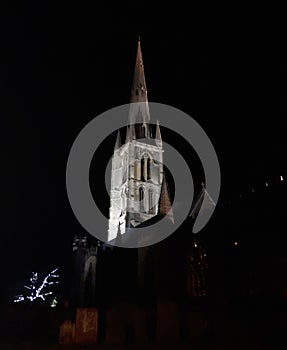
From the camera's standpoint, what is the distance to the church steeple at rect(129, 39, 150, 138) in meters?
68.8

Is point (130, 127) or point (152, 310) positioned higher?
point (130, 127)

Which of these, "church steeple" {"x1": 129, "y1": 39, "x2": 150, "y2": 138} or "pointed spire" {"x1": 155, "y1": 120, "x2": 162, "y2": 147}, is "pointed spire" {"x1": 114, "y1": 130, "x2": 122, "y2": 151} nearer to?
"church steeple" {"x1": 129, "y1": 39, "x2": 150, "y2": 138}

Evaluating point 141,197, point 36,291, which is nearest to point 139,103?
point 141,197

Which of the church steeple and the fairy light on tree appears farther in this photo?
the church steeple

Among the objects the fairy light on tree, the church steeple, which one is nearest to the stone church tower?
the church steeple

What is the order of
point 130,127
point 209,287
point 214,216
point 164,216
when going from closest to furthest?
point 209,287
point 214,216
point 164,216
point 130,127

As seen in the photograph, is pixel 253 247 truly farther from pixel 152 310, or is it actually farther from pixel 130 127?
pixel 130 127

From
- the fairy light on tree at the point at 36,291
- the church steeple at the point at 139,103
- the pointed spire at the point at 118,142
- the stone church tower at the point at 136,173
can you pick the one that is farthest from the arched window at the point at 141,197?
the fairy light on tree at the point at 36,291

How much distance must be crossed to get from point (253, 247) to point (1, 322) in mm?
14997

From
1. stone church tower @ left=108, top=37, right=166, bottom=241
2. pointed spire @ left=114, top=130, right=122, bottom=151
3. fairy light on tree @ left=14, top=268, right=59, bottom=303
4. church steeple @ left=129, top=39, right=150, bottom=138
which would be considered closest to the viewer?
fairy light on tree @ left=14, top=268, right=59, bottom=303

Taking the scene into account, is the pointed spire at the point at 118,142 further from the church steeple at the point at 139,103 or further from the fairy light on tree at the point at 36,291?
the fairy light on tree at the point at 36,291

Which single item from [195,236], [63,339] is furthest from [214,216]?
[63,339]

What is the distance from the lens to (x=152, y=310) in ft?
46.5

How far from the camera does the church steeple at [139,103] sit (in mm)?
68750
